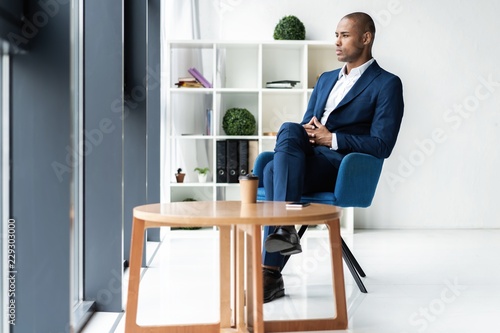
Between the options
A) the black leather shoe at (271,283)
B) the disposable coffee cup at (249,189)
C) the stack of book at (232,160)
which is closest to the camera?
the disposable coffee cup at (249,189)

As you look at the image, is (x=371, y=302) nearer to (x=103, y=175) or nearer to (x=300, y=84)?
(x=103, y=175)

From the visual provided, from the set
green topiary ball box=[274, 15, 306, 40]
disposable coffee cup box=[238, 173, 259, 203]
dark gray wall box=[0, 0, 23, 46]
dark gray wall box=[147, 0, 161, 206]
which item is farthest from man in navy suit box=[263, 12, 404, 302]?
green topiary ball box=[274, 15, 306, 40]

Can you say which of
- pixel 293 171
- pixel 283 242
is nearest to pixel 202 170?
pixel 293 171

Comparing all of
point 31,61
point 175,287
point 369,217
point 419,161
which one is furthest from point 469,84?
point 31,61

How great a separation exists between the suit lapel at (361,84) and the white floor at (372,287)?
0.87 m

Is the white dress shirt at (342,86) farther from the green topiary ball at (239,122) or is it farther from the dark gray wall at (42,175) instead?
the green topiary ball at (239,122)

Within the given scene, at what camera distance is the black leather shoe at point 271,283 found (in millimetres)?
2676

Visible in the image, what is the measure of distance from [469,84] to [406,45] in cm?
65

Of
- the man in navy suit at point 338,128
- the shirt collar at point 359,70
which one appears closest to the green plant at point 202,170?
the man in navy suit at point 338,128

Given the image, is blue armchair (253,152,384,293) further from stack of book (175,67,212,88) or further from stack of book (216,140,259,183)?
stack of book (175,67,212,88)

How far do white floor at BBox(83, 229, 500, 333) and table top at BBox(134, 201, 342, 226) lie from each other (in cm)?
52

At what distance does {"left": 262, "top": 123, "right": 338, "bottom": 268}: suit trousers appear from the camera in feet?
8.86

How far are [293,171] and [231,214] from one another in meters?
0.95

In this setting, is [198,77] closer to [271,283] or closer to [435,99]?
[435,99]
